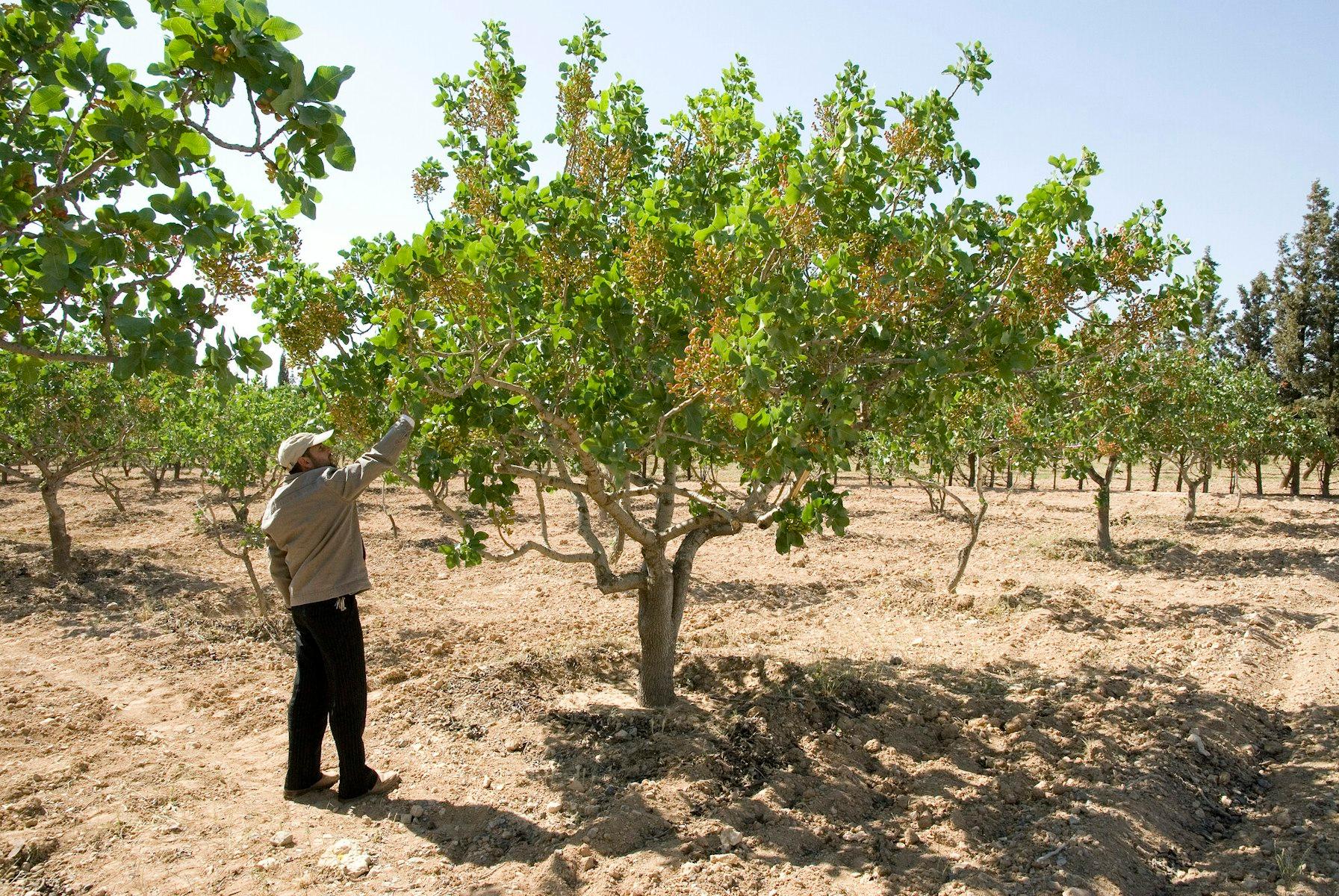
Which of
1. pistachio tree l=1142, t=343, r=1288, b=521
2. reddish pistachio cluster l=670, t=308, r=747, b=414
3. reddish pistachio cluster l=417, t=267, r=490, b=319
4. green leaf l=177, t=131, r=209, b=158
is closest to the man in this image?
reddish pistachio cluster l=417, t=267, r=490, b=319

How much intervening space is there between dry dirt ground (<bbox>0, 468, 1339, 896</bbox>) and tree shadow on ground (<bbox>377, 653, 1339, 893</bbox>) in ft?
0.07

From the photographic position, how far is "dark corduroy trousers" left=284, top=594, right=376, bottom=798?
14.7ft

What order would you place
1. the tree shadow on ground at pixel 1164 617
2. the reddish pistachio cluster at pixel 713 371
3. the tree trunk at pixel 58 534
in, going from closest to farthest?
the reddish pistachio cluster at pixel 713 371
the tree shadow on ground at pixel 1164 617
the tree trunk at pixel 58 534

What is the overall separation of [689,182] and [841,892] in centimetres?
411

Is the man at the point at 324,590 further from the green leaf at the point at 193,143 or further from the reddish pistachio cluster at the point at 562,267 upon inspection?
the green leaf at the point at 193,143

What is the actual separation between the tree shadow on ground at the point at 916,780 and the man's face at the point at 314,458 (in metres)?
2.12

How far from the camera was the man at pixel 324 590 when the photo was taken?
442cm

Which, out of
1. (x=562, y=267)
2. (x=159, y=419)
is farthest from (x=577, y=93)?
(x=159, y=419)

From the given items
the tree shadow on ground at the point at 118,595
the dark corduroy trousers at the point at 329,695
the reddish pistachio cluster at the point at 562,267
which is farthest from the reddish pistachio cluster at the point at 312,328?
the tree shadow on ground at the point at 118,595

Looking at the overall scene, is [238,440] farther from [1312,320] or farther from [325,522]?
[1312,320]

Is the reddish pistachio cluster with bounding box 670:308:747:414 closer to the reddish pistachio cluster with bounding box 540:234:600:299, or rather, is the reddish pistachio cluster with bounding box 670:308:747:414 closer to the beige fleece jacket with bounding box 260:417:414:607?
the reddish pistachio cluster with bounding box 540:234:600:299

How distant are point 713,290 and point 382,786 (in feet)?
10.9

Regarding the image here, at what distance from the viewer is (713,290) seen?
429 centimetres

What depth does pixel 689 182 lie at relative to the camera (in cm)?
539
